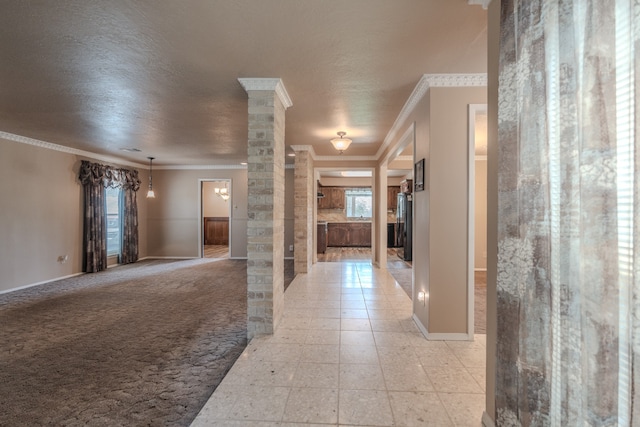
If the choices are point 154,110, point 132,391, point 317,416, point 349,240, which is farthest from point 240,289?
point 349,240

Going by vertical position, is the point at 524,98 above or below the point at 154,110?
below

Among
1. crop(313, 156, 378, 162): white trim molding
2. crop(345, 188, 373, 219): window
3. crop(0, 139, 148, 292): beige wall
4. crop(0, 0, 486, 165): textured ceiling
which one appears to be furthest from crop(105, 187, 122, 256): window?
crop(345, 188, 373, 219): window

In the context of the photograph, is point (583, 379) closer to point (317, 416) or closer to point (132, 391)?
point (317, 416)

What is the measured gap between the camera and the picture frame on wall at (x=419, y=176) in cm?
288

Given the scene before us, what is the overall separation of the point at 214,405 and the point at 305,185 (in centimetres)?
407

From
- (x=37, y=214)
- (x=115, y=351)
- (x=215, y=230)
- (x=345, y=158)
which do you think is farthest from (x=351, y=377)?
(x=215, y=230)

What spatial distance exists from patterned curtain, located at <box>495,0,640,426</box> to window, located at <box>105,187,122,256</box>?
7.87 meters

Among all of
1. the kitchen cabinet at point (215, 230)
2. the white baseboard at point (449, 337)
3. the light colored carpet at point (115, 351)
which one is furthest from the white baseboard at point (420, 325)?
the kitchen cabinet at point (215, 230)

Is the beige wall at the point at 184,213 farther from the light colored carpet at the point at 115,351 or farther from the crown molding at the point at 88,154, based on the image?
the light colored carpet at the point at 115,351

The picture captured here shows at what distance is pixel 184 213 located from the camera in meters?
7.76

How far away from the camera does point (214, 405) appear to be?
5.82 feet

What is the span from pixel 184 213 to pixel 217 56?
6.42m

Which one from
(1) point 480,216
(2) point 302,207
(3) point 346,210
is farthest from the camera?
(3) point 346,210

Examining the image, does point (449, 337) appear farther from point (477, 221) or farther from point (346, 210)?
point (346, 210)
